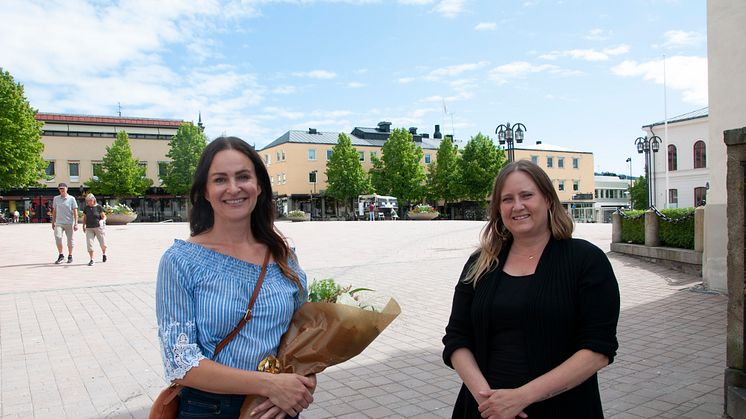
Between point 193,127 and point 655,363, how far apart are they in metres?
66.1

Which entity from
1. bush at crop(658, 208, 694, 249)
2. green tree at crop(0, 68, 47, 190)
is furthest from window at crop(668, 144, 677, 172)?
green tree at crop(0, 68, 47, 190)

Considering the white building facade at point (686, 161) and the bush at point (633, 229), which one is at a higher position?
the white building facade at point (686, 161)

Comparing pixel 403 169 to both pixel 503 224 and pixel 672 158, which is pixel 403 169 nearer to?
pixel 672 158

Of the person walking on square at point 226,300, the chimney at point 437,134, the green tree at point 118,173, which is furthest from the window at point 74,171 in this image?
the person walking on square at point 226,300

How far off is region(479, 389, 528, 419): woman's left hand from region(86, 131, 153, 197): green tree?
2628 inches

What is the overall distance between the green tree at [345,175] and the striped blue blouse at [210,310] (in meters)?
63.8

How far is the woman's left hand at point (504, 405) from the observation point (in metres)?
2.20

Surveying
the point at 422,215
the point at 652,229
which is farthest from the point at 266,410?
the point at 422,215

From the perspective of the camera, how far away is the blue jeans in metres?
2.08

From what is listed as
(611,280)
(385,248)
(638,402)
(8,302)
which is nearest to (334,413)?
(638,402)

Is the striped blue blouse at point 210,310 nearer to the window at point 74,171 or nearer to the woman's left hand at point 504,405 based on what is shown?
the woman's left hand at point 504,405

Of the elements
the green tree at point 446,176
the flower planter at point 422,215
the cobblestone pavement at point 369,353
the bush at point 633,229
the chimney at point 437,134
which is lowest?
the cobblestone pavement at point 369,353

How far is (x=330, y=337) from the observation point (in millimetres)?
2125

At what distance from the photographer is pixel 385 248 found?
63.2 ft
